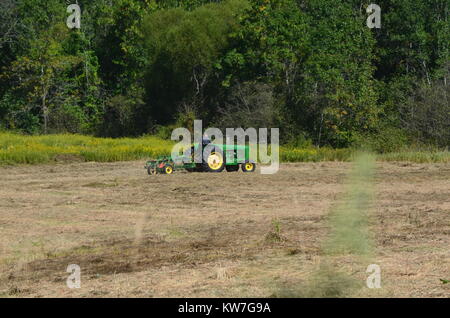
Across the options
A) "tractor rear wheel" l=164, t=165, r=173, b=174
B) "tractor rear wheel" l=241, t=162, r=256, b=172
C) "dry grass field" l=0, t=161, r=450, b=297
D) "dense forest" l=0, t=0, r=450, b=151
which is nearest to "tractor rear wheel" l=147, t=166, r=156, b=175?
"tractor rear wheel" l=164, t=165, r=173, b=174

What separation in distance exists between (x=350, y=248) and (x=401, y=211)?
22.9 ft

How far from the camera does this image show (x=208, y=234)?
473 inches

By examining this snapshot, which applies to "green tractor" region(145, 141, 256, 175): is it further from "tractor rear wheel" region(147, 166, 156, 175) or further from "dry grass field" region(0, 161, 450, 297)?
"dry grass field" region(0, 161, 450, 297)

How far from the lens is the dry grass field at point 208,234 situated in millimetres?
8172

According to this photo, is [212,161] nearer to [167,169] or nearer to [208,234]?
[167,169]

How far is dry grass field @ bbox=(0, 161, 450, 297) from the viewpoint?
8172 millimetres

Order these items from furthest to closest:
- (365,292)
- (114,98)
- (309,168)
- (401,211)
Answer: (114,98), (309,168), (401,211), (365,292)

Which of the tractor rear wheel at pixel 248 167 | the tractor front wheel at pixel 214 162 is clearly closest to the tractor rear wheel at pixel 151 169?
the tractor front wheel at pixel 214 162

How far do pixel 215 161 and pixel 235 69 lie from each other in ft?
66.4

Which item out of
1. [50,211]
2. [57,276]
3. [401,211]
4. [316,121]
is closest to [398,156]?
[316,121]

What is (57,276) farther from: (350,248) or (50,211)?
(50,211)

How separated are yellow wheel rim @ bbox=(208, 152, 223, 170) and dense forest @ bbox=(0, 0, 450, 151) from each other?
1288 centimetres

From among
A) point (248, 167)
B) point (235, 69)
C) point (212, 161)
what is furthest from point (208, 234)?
point (235, 69)

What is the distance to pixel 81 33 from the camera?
4694 cm
